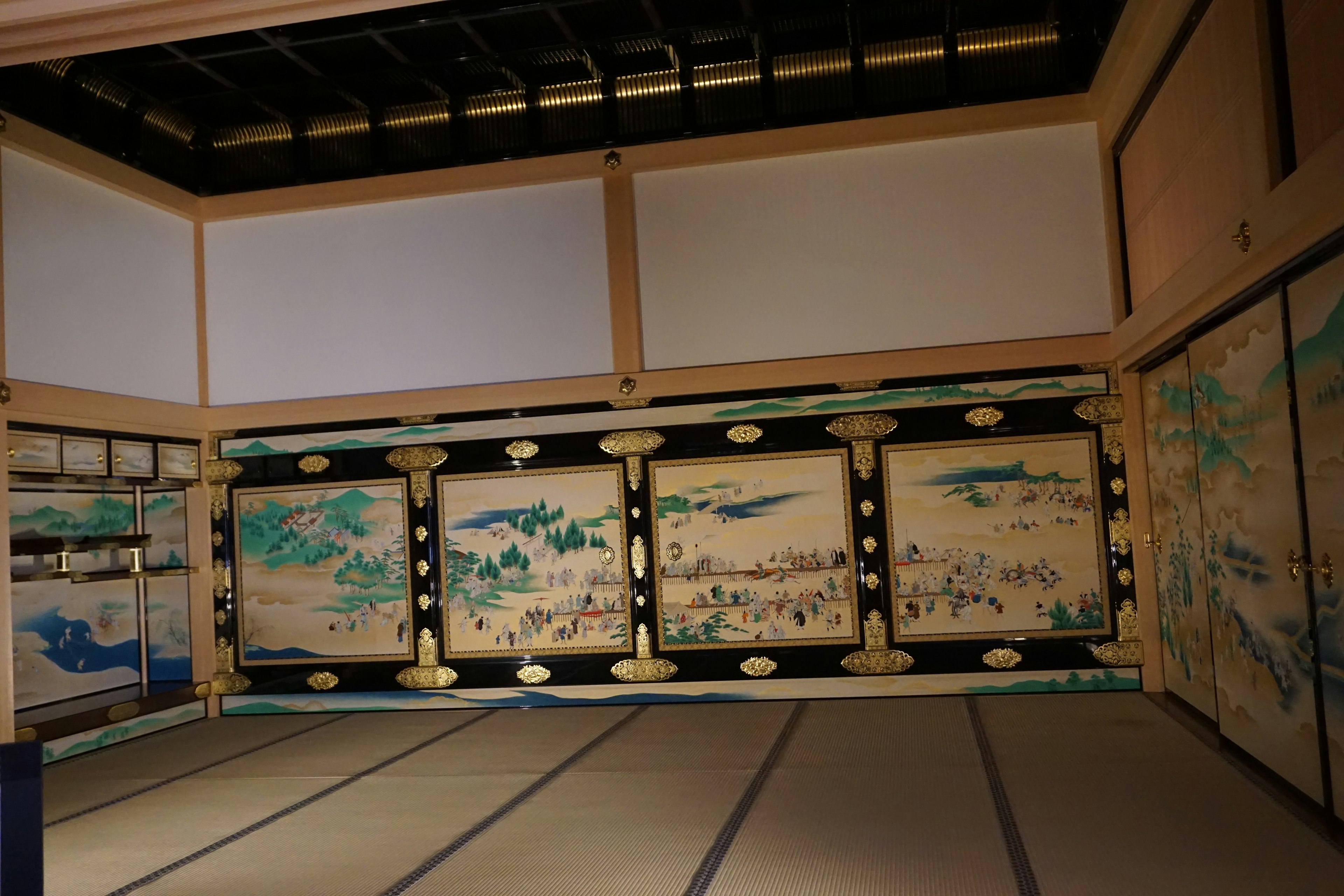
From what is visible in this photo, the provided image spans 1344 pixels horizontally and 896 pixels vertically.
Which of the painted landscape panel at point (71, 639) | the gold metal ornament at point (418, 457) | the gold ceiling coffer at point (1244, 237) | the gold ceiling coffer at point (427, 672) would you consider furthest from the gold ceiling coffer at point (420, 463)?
the gold ceiling coffer at point (1244, 237)

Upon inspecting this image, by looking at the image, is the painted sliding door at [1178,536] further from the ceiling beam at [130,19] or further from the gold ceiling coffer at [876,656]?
the ceiling beam at [130,19]

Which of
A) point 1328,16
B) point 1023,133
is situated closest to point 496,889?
point 1328,16

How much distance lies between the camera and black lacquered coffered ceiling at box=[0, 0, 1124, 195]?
5.44 metres

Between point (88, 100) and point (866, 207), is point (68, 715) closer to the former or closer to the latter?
point (88, 100)

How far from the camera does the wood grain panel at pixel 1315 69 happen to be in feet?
8.95

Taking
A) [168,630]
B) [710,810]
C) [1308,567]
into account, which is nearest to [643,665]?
[710,810]

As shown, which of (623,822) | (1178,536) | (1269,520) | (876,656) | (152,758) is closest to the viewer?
(1269,520)

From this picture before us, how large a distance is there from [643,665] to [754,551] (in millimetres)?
955

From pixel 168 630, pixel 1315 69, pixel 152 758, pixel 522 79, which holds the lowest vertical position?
pixel 152 758

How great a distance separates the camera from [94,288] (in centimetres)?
562

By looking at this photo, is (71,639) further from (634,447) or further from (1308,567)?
(1308,567)

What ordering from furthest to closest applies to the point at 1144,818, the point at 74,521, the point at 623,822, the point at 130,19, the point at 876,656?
Result: the point at 74,521 → the point at 876,656 → the point at 623,822 → the point at 1144,818 → the point at 130,19

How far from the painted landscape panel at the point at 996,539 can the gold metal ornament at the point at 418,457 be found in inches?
107

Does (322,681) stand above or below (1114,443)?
below
